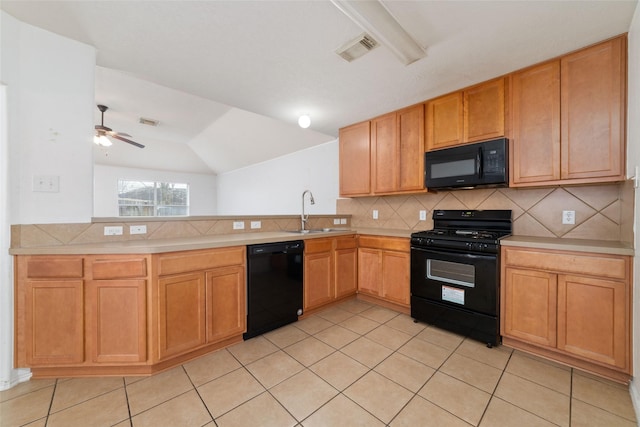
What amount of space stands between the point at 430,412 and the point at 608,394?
1.18 m

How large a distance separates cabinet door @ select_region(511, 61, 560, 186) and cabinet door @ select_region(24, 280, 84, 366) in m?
3.58

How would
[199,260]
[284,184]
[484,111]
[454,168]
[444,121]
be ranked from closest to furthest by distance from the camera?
[199,260] → [484,111] → [454,168] → [444,121] → [284,184]

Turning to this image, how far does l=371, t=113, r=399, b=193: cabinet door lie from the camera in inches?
119

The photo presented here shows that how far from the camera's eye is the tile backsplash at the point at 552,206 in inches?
77.4

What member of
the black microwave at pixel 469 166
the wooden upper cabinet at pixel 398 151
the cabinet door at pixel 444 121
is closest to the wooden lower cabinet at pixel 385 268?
Result: the wooden upper cabinet at pixel 398 151

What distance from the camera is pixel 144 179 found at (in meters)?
7.17

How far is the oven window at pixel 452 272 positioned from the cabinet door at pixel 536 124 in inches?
34.9

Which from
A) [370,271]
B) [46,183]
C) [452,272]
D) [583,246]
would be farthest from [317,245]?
[46,183]

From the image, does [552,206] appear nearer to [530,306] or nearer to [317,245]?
[530,306]

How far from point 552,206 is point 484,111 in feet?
3.50

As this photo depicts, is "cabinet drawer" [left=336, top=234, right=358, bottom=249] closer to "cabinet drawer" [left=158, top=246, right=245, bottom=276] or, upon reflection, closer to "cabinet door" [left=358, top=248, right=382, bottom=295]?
"cabinet door" [left=358, top=248, right=382, bottom=295]

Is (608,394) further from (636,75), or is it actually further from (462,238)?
(636,75)

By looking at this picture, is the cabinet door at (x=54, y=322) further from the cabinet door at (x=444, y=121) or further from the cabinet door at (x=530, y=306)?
the cabinet door at (x=444, y=121)

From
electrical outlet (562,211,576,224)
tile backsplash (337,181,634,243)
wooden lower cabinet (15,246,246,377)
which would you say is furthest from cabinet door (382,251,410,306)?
wooden lower cabinet (15,246,246,377)
